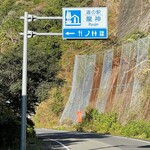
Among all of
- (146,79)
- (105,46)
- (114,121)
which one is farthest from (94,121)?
(105,46)

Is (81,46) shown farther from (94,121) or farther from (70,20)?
(70,20)

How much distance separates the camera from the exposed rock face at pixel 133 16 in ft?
180

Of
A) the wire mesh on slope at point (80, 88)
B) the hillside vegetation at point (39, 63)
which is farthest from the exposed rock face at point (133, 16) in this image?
the wire mesh on slope at point (80, 88)

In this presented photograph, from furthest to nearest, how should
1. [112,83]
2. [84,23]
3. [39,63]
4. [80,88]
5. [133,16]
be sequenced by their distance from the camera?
[133,16], [80,88], [112,83], [39,63], [84,23]

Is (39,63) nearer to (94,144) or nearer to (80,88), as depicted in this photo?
(94,144)

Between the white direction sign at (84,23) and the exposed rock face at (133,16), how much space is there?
3475 centimetres

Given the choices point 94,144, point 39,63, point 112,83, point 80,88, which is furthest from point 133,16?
point 94,144

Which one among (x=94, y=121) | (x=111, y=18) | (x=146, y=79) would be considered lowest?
(x=94, y=121)

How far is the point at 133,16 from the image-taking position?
61.8 meters

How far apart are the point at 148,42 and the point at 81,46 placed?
3312cm

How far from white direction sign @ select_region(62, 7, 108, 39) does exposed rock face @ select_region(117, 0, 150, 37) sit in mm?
34749

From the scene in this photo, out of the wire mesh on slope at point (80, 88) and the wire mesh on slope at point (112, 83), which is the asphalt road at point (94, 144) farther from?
the wire mesh on slope at point (80, 88)

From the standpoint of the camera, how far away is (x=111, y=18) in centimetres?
7481

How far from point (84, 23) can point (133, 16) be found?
45275mm
